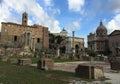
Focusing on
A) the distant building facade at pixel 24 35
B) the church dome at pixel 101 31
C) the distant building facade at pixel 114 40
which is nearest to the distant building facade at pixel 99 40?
the church dome at pixel 101 31

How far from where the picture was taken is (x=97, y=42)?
92.3m

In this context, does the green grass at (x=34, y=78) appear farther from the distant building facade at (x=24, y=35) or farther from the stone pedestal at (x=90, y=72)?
the distant building facade at (x=24, y=35)

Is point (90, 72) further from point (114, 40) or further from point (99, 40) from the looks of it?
point (99, 40)

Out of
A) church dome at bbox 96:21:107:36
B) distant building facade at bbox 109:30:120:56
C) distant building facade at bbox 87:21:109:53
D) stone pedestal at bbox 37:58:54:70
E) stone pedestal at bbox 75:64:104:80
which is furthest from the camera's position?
church dome at bbox 96:21:107:36

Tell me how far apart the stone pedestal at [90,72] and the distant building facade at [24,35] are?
45433 mm

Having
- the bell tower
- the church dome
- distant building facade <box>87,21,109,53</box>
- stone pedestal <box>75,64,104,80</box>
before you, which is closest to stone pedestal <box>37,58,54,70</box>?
stone pedestal <box>75,64,104,80</box>

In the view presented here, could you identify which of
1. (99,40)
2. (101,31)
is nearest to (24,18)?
(99,40)

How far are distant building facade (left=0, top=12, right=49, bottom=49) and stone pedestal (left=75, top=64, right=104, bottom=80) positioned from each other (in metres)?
45.4

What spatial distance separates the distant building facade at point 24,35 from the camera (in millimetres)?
55656

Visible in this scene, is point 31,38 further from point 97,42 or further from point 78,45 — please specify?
point 97,42

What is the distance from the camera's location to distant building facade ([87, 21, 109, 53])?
88750mm

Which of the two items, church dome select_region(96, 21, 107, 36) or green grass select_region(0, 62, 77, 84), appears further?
church dome select_region(96, 21, 107, 36)

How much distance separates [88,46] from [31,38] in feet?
159

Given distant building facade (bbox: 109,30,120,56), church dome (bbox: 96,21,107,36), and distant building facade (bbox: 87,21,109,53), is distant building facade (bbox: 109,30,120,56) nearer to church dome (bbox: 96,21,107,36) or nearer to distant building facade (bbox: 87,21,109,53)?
distant building facade (bbox: 87,21,109,53)
